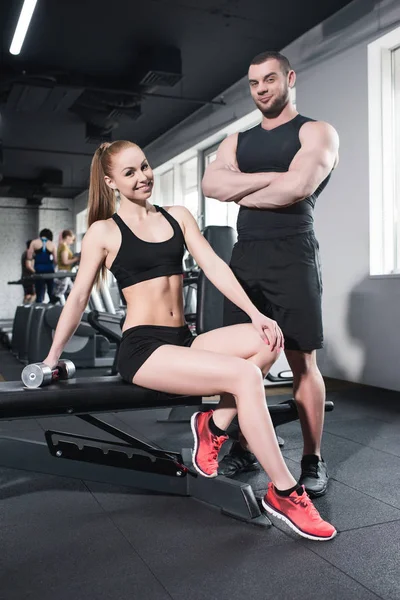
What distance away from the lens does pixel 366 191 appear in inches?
163

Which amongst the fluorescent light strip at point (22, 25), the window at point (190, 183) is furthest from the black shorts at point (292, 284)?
the window at point (190, 183)

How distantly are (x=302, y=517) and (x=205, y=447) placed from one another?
1.19ft

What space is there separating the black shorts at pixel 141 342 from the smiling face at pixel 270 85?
763 mm

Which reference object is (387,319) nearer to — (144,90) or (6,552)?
(6,552)

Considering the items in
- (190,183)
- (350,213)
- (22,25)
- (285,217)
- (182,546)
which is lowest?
(182,546)

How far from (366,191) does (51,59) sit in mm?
3397

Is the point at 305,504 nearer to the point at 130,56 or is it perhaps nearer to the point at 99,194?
the point at 99,194

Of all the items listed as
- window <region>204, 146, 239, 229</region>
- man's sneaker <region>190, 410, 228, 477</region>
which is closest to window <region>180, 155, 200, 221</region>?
window <region>204, 146, 239, 229</region>

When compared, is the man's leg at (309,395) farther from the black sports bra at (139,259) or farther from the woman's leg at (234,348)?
the black sports bra at (139,259)

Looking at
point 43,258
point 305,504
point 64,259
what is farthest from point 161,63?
point 305,504

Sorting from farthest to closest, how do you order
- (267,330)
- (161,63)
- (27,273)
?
(27,273) → (161,63) → (267,330)

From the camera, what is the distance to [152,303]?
1.81 m

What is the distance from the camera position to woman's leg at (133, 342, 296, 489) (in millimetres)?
1570

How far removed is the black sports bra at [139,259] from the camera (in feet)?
5.89
